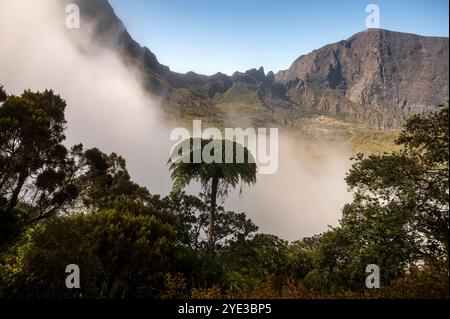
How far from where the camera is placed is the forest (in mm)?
9617

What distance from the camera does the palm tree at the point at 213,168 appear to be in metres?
17.7

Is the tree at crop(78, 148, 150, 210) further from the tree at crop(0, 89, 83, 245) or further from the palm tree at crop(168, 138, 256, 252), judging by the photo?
the palm tree at crop(168, 138, 256, 252)

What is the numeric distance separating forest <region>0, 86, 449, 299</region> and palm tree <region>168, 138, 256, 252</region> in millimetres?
3761

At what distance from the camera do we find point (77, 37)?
18988 centimetres

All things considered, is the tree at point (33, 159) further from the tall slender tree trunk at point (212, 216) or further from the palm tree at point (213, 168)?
the tall slender tree trunk at point (212, 216)

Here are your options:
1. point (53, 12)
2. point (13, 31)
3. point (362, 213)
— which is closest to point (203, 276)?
point (362, 213)

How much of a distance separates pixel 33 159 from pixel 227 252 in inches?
335

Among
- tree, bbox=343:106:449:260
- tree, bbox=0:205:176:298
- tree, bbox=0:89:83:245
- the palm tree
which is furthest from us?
the palm tree

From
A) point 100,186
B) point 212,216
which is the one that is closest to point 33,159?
point 100,186

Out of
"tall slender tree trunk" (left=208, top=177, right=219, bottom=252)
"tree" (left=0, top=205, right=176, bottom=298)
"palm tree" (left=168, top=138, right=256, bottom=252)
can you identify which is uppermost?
"palm tree" (left=168, top=138, right=256, bottom=252)

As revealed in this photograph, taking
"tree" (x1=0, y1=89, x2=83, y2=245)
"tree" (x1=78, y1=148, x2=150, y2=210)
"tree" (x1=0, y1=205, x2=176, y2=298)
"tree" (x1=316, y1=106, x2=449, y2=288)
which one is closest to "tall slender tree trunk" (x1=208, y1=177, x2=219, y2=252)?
"tree" (x1=78, y1=148, x2=150, y2=210)

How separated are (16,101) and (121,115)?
187 meters

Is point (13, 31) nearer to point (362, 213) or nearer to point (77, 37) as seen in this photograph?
point (77, 37)

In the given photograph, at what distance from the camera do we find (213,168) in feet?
57.8
